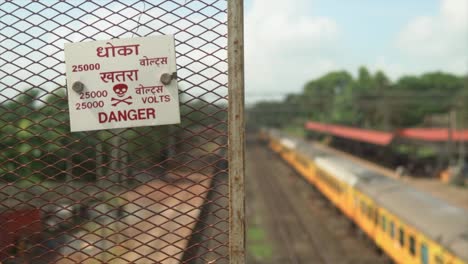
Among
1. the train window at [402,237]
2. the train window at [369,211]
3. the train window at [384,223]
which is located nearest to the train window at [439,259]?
the train window at [402,237]

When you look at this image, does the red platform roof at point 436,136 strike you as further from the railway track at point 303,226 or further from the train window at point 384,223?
the train window at point 384,223

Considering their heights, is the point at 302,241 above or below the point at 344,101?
below

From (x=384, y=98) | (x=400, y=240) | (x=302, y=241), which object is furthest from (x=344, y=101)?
(x=400, y=240)

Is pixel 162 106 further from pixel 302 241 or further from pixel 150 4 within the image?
pixel 302 241

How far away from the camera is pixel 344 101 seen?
179 ft

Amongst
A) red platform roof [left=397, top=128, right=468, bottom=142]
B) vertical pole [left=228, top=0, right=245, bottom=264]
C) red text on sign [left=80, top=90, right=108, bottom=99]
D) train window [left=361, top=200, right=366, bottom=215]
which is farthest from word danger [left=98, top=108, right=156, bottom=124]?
red platform roof [left=397, top=128, right=468, bottom=142]

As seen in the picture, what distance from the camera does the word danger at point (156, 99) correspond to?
2.73 meters

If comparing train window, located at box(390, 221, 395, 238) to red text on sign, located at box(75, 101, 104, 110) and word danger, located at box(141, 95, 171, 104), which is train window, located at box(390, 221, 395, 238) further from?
red text on sign, located at box(75, 101, 104, 110)

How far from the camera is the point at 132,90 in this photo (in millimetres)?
2746

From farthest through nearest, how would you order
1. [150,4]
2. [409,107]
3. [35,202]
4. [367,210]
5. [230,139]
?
[409,107]
[367,210]
[35,202]
[150,4]
[230,139]

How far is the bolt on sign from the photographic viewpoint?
8.98 feet

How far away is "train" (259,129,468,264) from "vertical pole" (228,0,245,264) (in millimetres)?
7146

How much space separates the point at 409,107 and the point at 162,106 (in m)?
63.4

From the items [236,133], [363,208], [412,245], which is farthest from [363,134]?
[236,133]
